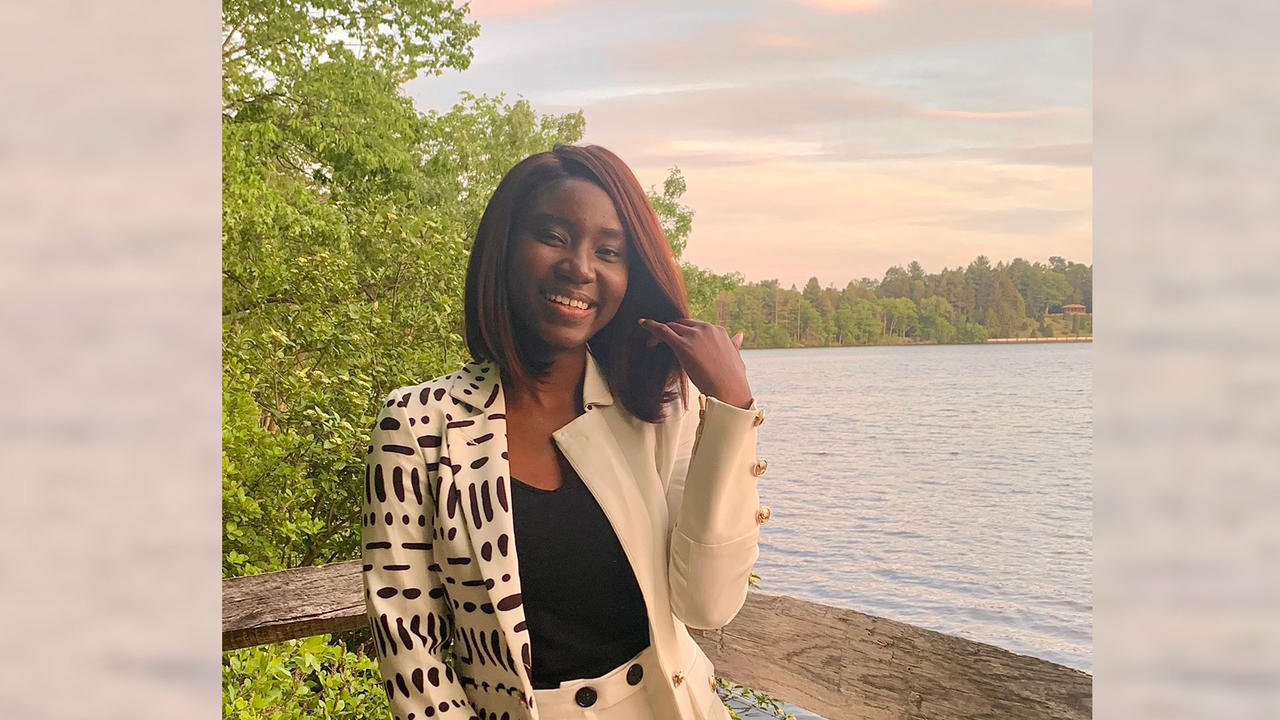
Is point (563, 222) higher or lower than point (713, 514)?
higher

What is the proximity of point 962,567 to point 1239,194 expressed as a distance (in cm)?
137

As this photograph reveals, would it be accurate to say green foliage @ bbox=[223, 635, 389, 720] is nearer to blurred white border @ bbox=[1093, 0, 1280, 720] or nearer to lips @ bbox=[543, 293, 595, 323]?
lips @ bbox=[543, 293, 595, 323]

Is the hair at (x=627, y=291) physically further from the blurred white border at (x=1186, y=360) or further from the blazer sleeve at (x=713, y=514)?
the blurred white border at (x=1186, y=360)

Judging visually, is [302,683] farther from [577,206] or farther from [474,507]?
[577,206]

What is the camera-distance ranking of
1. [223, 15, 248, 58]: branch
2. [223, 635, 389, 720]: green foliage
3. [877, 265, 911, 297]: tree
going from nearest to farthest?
[877, 265, 911, 297]: tree < [223, 635, 389, 720]: green foliage < [223, 15, 248, 58]: branch

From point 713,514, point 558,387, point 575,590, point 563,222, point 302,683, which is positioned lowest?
point 302,683

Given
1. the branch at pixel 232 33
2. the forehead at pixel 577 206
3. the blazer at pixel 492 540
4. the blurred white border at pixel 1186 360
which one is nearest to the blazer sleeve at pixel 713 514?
the blazer at pixel 492 540

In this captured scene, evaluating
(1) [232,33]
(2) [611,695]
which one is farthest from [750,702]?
(1) [232,33]

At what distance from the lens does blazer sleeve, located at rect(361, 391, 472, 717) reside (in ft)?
5.13

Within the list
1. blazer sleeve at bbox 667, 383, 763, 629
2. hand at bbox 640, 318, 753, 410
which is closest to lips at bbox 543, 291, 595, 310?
hand at bbox 640, 318, 753, 410

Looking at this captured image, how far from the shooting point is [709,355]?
1609 millimetres

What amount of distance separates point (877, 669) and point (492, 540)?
77 cm

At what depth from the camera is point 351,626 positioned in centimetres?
221
